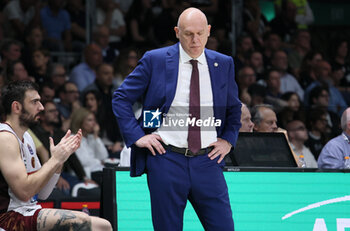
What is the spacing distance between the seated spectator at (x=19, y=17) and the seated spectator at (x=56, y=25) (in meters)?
0.15

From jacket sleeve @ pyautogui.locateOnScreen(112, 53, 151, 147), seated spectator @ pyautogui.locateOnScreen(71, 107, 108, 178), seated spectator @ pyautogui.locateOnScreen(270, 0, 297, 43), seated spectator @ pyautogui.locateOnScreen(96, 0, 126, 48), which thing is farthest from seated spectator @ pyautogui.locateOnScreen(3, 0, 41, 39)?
jacket sleeve @ pyautogui.locateOnScreen(112, 53, 151, 147)

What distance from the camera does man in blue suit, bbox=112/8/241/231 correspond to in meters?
4.82

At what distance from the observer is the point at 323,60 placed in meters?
13.0

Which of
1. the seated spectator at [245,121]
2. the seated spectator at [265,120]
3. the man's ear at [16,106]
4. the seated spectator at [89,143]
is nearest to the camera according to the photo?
the man's ear at [16,106]

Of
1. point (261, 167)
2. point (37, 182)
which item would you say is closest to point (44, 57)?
point (261, 167)

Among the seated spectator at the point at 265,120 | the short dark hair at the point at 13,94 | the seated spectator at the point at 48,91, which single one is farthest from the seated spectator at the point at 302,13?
the short dark hair at the point at 13,94

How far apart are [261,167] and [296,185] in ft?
1.09

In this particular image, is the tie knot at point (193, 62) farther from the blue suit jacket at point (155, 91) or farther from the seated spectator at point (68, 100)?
the seated spectator at point (68, 100)

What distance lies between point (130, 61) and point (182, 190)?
6.53 metres

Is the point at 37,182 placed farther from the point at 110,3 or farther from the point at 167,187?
the point at 110,3

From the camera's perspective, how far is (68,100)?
10.5 metres

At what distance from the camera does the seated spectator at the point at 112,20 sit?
12609 millimetres

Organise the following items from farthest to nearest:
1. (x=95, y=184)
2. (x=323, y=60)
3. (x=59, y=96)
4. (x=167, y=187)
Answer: (x=323, y=60), (x=59, y=96), (x=95, y=184), (x=167, y=187)

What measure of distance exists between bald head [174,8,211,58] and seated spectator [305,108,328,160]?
520 cm
